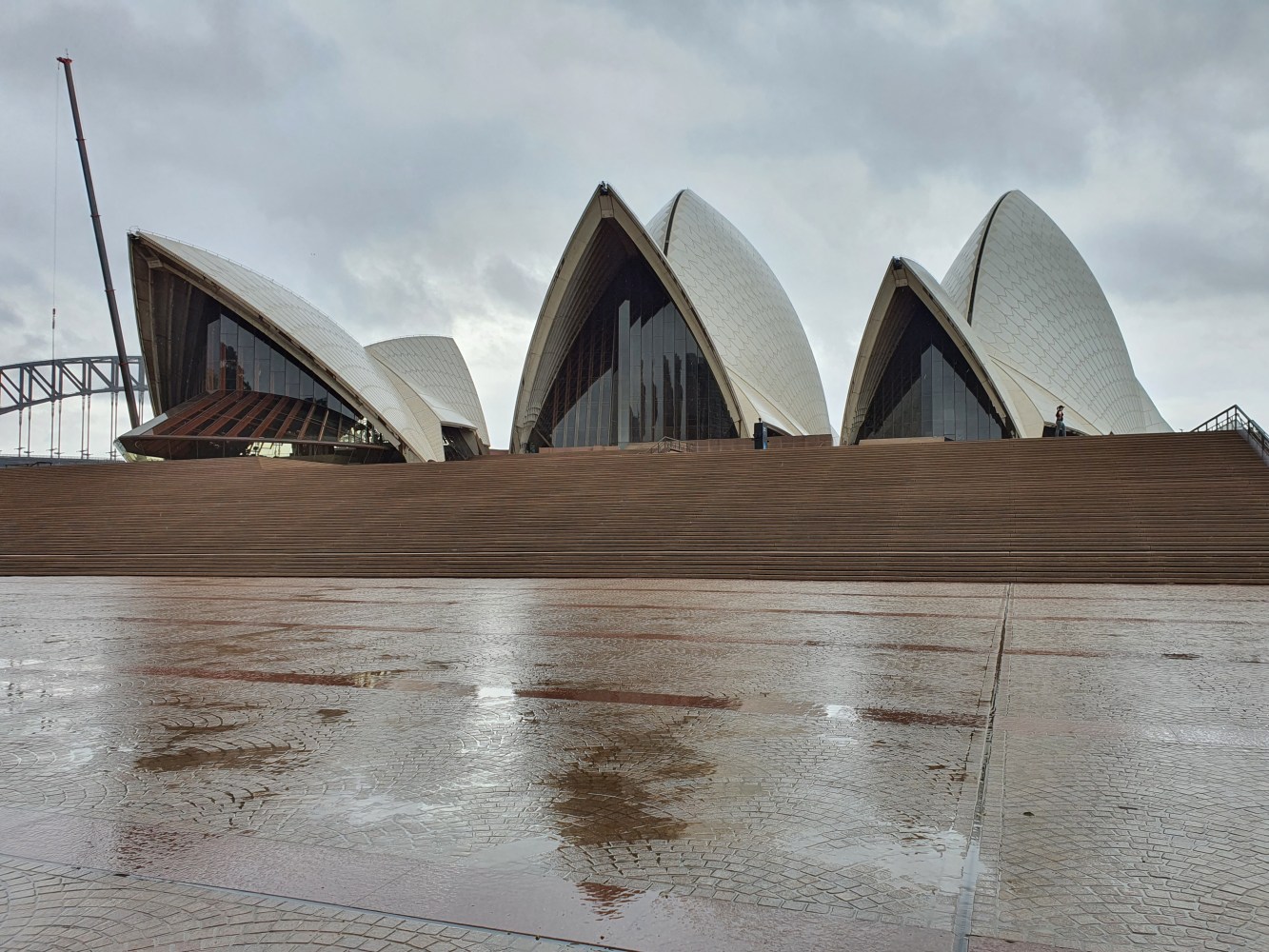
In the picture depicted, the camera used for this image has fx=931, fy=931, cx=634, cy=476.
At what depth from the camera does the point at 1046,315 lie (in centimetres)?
3506

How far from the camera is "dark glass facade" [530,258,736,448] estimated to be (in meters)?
34.2

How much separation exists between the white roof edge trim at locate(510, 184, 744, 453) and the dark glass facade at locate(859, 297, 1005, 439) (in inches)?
228

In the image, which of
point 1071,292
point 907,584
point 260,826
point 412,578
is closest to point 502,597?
point 412,578

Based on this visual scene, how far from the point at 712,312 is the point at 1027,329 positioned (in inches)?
456

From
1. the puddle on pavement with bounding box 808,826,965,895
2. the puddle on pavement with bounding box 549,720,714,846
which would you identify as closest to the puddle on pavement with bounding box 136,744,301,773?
the puddle on pavement with bounding box 549,720,714,846

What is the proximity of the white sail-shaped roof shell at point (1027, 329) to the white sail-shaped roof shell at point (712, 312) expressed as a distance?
443cm

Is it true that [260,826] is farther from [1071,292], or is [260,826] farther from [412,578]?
[1071,292]

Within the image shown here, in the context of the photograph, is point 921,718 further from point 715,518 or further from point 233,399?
point 233,399

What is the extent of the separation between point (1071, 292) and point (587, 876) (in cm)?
3923

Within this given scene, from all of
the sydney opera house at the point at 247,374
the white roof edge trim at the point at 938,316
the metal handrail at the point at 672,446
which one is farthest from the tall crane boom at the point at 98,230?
the white roof edge trim at the point at 938,316

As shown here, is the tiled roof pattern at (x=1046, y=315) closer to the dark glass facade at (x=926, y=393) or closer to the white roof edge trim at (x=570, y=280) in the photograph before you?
Answer: the dark glass facade at (x=926, y=393)

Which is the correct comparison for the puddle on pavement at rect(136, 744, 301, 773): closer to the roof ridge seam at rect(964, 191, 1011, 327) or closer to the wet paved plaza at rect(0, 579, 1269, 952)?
the wet paved plaza at rect(0, 579, 1269, 952)

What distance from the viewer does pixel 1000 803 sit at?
103 inches

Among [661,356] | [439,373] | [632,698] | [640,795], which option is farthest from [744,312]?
[640,795]
